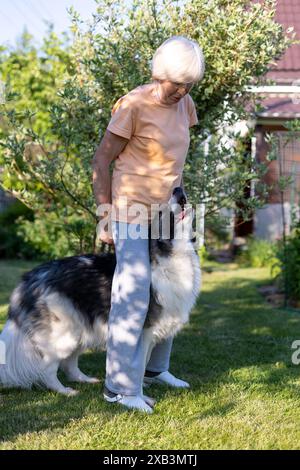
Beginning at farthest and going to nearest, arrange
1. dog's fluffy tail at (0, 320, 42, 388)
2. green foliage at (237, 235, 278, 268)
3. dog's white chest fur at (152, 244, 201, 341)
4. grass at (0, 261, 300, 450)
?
1. green foliage at (237, 235, 278, 268)
2. dog's fluffy tail at (0, 320, 42, 388)
3. dog's white chest fur at (152, 244, 201, 341)
4. grass at (0, 261, 300, 450)

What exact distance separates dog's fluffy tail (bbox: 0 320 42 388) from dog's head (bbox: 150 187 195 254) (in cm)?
105

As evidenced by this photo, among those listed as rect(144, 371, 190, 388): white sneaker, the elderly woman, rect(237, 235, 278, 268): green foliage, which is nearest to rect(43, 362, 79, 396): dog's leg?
the elderly woman

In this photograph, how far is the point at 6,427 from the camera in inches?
129

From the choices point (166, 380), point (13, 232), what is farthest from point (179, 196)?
point (13, 232)

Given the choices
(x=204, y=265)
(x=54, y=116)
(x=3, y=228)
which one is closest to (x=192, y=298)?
(x=54, y=116)

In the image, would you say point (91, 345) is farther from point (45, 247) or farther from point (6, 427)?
point (45, 247)

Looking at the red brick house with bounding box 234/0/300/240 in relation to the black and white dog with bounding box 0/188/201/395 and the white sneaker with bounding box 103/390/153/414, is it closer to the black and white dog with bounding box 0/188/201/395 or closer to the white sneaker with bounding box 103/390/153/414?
the black and white dog with bounding box 0/188/201/395

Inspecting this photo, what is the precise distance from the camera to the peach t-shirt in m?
3.50

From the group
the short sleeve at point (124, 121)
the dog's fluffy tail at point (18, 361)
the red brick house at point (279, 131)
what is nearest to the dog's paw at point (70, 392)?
the dog's fluffy tail at point (18, 361)

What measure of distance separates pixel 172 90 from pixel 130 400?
1818mm

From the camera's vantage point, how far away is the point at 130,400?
364cm

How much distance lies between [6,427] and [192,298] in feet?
4.39

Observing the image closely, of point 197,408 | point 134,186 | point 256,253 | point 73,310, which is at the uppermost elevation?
point 134,186

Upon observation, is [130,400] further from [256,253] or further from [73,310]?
[256,253]
